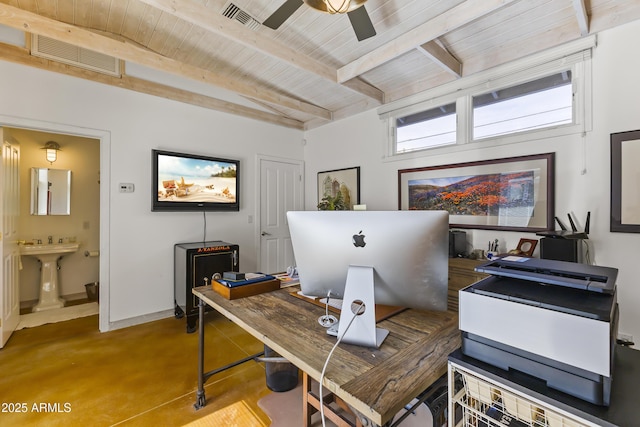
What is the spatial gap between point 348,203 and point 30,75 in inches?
149

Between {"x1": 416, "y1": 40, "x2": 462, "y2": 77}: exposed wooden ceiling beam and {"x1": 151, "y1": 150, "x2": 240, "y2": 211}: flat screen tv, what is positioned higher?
{"x1": 416, "y1": 40, "x2": 462, "y2": 77}: exposed wooden ceiling beam

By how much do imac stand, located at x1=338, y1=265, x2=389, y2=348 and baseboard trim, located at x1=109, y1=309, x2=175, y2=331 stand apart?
3.21 metres

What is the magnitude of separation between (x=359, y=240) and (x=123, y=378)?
2.37 m

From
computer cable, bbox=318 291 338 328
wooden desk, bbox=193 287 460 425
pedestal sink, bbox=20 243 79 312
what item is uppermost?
computer cable, bbox=318 291 338 328

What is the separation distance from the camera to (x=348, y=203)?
166 inches

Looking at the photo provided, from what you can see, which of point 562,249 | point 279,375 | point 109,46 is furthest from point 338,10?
point 279,375

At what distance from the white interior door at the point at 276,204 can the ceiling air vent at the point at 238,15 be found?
206cm

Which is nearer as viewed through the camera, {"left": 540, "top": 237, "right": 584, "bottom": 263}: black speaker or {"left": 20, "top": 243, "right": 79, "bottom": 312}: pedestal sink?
{"left": 540, "top": 237, "right": 584, "bottom": 263}: black speaker

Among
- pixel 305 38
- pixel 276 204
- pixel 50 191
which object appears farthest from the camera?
pixel 276 204

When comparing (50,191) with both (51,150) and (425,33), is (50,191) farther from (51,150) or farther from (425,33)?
(425,33)

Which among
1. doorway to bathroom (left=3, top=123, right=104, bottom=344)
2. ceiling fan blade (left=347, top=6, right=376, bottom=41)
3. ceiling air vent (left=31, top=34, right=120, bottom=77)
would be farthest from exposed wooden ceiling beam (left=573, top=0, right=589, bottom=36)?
doorway to bathroom (left=3, top=123, right=104, bottom=344)

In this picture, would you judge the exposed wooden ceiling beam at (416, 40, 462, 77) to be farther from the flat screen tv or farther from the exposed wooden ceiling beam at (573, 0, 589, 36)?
the flat screen tv

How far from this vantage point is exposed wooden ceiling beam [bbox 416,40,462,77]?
2.64m

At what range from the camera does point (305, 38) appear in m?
2.79
